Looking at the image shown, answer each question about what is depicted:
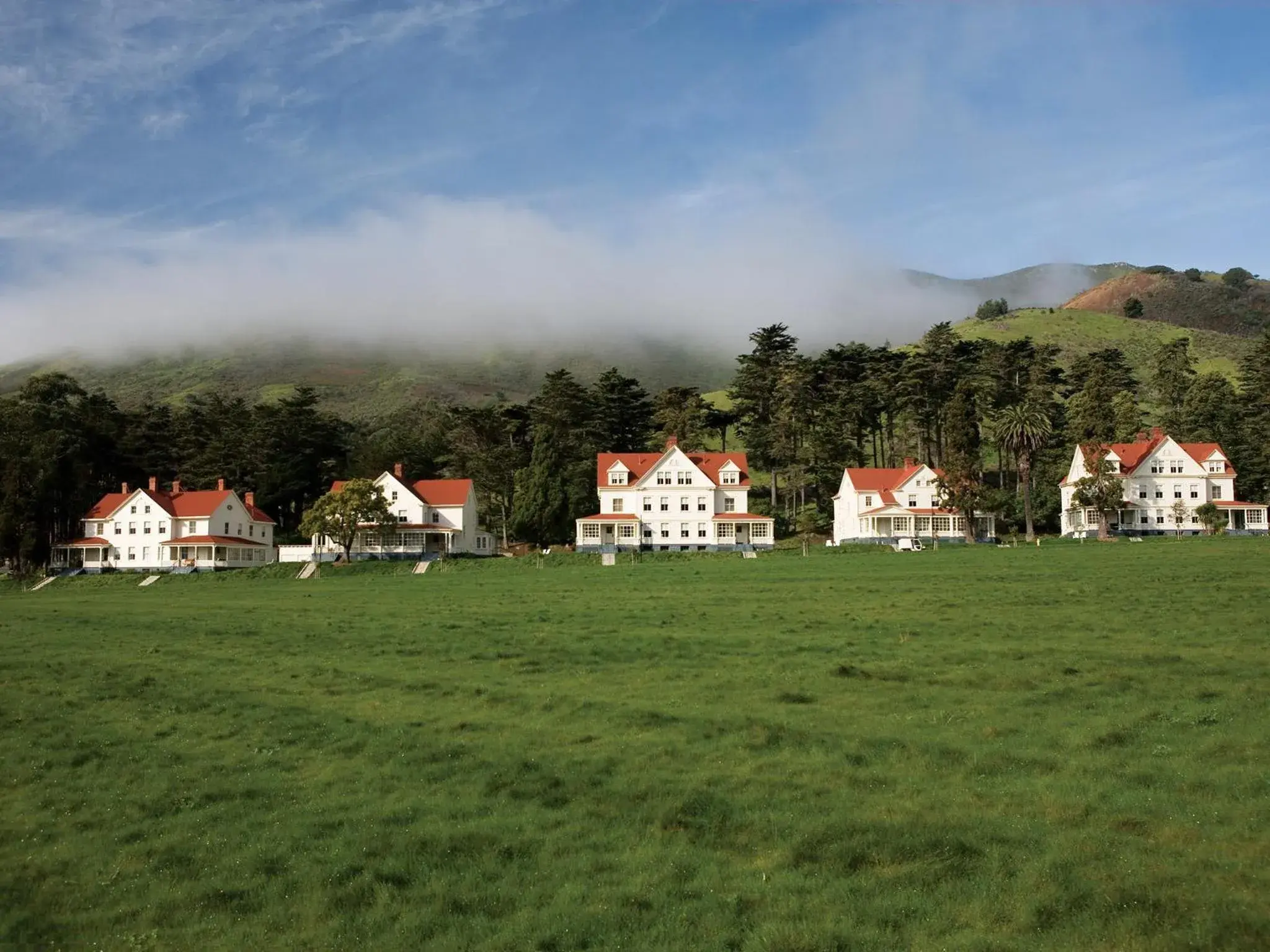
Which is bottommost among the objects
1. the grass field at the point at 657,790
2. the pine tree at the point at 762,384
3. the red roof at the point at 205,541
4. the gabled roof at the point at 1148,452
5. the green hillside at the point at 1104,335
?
the grass field at the point at 657,790

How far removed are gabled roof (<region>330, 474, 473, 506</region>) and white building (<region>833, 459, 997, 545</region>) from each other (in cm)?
3401

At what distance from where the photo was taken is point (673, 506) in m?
81.8

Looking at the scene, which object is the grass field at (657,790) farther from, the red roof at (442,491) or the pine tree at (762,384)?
the pine tree at (762,384)

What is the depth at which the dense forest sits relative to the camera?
3401 inches

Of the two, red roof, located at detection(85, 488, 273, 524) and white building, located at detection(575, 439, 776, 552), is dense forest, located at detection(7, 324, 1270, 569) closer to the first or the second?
red roof, located at detection(85, 488, 273, 524)

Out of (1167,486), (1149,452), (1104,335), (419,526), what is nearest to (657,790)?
(419,526)

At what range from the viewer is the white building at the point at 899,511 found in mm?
78438

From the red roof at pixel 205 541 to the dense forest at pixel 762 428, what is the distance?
9.65 meters

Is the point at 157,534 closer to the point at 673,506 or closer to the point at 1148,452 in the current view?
the point at 673,506

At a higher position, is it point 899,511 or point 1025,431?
point 1025,431

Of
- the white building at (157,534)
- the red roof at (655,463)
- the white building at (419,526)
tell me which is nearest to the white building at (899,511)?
the red roof at (655,463)

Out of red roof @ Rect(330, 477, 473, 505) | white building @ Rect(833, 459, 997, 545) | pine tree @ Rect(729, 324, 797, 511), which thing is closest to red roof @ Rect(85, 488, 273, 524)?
red roof @ Rect(330, 477, 473, 505)

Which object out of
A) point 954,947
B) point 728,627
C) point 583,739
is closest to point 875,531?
point 728,627

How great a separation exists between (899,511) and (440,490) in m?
40.5
